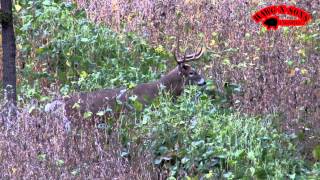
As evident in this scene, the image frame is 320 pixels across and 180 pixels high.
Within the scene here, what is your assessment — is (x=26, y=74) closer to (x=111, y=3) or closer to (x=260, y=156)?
(x=111, y=3)

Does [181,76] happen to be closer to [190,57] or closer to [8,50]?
[190,57]

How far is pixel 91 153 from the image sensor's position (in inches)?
237

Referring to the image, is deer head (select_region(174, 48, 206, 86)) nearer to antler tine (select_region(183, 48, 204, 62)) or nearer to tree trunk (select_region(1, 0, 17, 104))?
antler tine (select_region(183, 48, 204, 62))

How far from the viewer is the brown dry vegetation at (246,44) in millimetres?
7275

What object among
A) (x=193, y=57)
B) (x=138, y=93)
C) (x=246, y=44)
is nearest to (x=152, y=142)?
(x=138, y=93)

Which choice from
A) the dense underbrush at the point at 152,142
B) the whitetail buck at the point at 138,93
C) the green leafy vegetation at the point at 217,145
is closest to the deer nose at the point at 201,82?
the whitetail buck at the point at 138,93

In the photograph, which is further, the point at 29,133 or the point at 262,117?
the point at 262,117

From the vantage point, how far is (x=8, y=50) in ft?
24.5

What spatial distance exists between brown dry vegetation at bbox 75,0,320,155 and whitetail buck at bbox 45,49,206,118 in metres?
0.27

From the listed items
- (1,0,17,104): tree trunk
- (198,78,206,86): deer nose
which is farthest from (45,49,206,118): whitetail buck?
(1,0,17,104): tree trunk

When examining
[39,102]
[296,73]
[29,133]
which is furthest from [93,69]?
[29,133]

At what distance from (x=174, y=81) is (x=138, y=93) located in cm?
90

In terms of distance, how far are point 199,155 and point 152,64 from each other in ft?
12.4

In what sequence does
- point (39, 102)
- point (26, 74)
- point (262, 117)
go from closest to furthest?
Result: point (262, 117)
point (39, 102)
point (26, 74)
